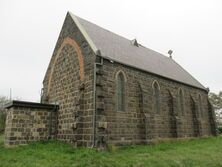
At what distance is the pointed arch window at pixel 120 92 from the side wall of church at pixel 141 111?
237 mm

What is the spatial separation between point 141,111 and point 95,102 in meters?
4.39

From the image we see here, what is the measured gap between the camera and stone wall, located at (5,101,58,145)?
48.1 ft

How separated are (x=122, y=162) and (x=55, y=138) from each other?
311 inches

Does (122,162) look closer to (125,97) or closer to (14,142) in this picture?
(125,97)

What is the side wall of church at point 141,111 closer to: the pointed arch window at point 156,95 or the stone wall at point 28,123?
the pointed arch window at point 156,95

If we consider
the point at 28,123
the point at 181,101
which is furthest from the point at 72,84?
the point at 181,101

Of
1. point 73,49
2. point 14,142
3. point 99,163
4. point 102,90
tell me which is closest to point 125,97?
point 102,90

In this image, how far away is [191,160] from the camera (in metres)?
11.3

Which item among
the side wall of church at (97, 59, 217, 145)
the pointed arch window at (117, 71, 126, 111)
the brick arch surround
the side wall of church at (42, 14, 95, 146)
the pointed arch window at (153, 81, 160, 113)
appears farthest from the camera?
the pointed arch window at (153, 81, 160, 113)

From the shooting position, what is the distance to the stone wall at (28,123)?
14664mm

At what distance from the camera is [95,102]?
44.0ft

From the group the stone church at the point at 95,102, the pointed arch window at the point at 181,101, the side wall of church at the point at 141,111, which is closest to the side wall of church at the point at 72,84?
the stone church at the point at 95,102

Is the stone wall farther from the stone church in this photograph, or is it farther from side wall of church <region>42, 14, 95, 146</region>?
side wall of church <region>42, 14, 95, 146</region>

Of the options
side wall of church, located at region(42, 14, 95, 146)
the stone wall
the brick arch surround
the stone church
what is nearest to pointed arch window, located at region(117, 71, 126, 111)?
the stone church
